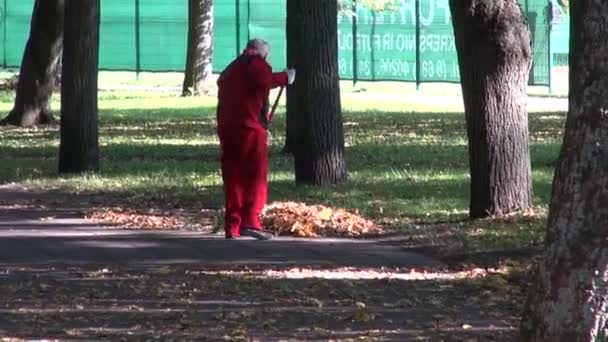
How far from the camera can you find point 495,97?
495 inches

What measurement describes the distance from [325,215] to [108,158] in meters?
7.45

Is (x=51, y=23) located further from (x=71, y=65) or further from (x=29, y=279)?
(x=29, y=279)

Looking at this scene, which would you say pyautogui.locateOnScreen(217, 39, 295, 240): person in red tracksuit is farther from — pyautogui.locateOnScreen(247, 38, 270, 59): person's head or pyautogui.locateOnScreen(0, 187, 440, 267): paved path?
pyautogui.locateOnScreen(0, 187, 440, 267): paved path

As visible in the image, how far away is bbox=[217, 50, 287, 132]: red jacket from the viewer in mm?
11719

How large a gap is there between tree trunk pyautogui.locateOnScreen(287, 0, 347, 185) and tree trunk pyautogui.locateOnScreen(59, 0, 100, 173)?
10.2 ft

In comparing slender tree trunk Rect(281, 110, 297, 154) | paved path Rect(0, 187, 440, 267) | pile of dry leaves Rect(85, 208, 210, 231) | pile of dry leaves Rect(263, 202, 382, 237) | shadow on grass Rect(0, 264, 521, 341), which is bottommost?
shadow on grass Rect(0, 264, 521, 341)

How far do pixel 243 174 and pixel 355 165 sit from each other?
621cm

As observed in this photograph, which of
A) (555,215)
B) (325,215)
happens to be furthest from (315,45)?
(555,215)

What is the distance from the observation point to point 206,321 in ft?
28.6

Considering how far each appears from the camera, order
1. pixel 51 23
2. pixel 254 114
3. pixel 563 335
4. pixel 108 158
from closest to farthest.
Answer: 1. pixel 563 335
2. pixel 254 114
3. pixel 108 158
4. pixel 51 23

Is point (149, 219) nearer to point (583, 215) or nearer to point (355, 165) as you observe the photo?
point (355, 165)

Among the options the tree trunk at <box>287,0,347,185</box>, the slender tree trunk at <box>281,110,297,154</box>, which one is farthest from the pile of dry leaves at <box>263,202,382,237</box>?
the slender tree trunk at <box>281,110,297,154</box>

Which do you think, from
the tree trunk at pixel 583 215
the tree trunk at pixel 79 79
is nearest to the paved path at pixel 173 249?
the tree trunk at pixel 79 79

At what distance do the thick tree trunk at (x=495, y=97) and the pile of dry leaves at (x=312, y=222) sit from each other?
44.7 inches
